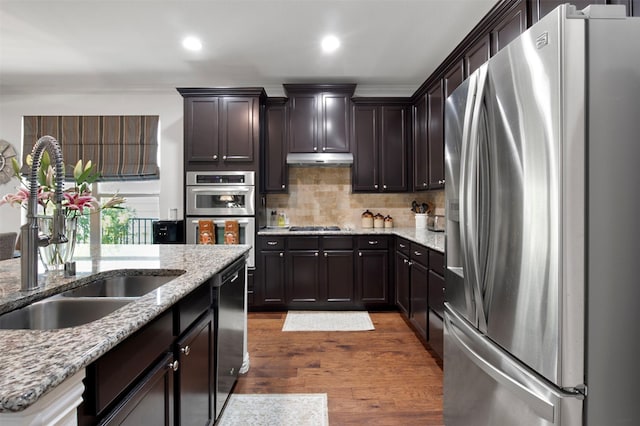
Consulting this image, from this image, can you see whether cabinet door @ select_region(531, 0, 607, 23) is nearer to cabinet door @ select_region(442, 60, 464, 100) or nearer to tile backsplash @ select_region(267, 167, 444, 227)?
cabinet door @ select_region(442, 60, 464, 100)

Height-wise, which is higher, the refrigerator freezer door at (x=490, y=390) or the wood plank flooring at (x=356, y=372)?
the refrigerator freezer door at (x=490, y=390)

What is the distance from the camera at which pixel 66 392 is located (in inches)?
27.1

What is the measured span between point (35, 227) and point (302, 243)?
296 centimetres


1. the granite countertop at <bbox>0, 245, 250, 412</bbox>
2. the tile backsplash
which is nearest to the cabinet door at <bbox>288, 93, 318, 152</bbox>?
the tile backsplash

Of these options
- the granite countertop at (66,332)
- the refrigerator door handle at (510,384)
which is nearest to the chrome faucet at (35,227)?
the granite countertop at (66,332)

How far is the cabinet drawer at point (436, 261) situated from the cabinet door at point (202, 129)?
2.63m

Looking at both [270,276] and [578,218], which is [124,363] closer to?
[578,218]

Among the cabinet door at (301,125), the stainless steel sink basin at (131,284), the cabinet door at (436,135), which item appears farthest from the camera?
the cabinet door at (301,125)

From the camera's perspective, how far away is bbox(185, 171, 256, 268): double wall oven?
12.9ft

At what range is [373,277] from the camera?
4.02 metres

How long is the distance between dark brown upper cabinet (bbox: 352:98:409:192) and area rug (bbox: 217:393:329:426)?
2685 mm

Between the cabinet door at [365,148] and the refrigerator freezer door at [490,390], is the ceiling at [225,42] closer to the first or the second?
the cabinet door at [365,148]

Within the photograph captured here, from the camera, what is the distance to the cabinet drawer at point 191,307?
1334mm

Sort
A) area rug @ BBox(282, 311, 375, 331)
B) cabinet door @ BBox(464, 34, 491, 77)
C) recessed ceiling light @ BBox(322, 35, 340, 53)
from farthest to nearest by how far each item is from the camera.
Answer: area rug @ BBox(282, 311, 375, 331) → recessed ceiling light @ BBox(322, 35, 340, 53) → cabinet door @ BBox(464, 34, 491, 77)
